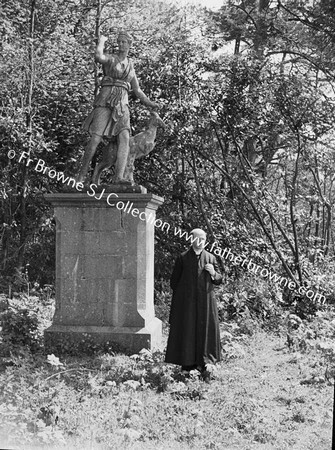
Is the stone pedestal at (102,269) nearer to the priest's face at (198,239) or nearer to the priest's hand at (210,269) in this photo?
the priest's face at (198,239)

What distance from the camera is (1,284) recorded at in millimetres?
12773

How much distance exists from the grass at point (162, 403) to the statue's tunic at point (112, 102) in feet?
9.83

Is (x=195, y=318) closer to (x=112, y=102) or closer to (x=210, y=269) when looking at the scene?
(x=210, y=269)

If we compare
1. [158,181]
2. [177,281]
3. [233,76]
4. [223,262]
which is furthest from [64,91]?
[177,281]

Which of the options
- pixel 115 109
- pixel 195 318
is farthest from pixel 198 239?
pixel 115 109

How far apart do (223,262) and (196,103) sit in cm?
314

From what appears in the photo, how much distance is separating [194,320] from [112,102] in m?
3.31

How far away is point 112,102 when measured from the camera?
8344 millimetres

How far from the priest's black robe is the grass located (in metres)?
0.27

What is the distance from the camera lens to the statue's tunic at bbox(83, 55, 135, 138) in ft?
27.5

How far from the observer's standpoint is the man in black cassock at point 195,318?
259 inches

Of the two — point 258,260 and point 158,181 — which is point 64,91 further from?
point 258,260

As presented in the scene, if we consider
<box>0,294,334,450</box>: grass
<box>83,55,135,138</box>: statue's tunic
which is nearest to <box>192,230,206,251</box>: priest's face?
<box>0,294,334,450</box>: grass

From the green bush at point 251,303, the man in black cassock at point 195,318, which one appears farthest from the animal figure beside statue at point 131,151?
the green bush at point 251,303
